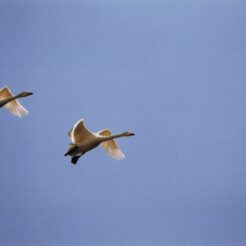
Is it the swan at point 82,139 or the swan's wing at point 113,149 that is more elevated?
the swan's wing at point 113,149

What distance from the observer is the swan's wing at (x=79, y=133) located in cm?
1653

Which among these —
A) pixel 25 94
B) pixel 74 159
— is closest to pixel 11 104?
pixel 25 94

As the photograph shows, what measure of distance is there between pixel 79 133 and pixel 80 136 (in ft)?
0.40

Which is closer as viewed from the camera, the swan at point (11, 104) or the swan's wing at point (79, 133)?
the swan's wing at point (79, 133)

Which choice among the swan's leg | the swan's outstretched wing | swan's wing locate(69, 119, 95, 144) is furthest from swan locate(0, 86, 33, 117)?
swan's wing locate(69, 119, 95, 144)

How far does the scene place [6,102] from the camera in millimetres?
18750

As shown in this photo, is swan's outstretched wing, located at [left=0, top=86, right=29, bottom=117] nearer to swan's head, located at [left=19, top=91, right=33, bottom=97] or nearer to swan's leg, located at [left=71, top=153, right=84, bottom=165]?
swan's head, located at [left=19, top=91, right=33, bottom=97]

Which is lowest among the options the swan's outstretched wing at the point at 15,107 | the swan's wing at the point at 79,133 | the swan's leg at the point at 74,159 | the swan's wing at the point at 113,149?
the swan's leg at the point at 74,159

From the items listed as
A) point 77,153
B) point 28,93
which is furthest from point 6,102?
point 77,153

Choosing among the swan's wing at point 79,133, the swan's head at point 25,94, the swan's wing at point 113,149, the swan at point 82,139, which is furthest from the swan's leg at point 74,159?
the swan's head at point 25,94

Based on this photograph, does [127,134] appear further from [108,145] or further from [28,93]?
[28,93]

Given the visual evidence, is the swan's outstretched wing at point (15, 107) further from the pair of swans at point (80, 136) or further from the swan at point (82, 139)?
the swan at point (82, 139)

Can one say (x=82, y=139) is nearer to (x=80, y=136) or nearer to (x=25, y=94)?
(x=80, y=136)

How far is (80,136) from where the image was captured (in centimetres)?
1688
